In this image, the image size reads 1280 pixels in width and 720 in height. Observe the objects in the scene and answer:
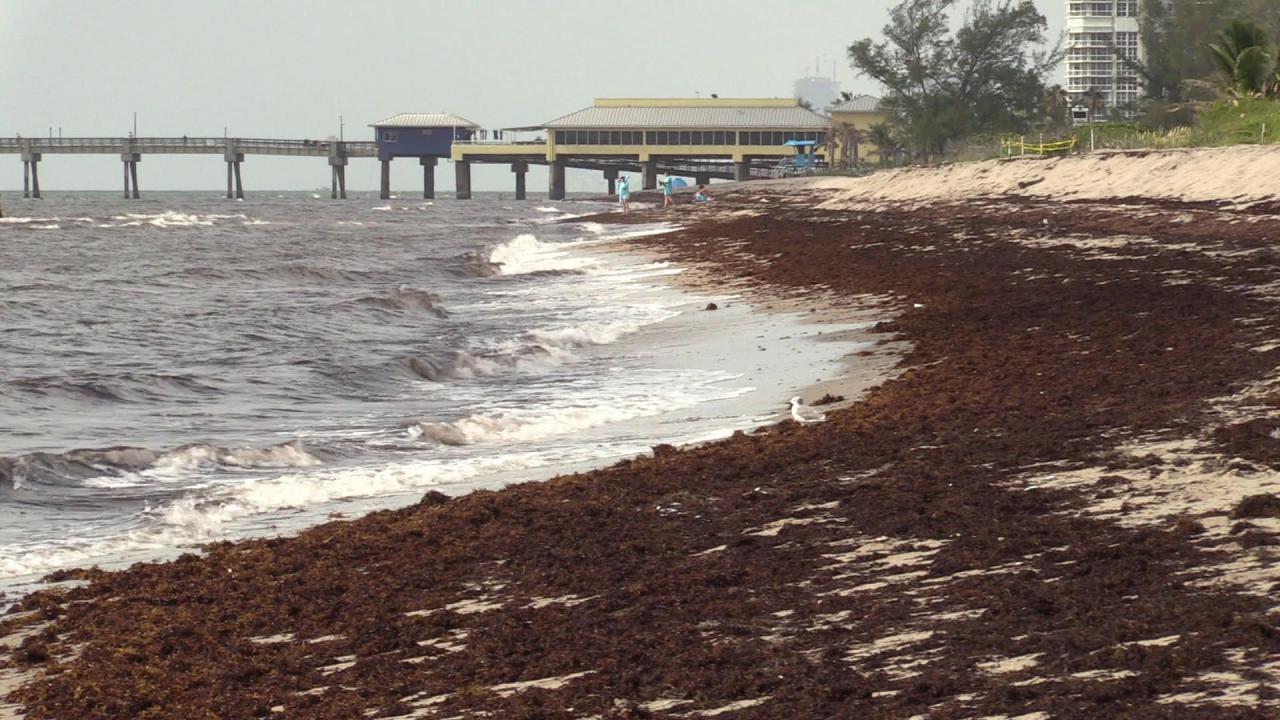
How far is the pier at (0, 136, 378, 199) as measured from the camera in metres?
129

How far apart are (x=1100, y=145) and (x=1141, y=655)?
43.8m

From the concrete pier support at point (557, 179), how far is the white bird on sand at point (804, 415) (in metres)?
107

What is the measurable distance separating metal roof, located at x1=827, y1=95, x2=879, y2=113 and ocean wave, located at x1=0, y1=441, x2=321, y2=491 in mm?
108532

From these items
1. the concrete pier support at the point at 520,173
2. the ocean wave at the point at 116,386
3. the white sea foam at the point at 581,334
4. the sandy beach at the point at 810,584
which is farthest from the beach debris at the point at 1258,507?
the concrete pier support at the point at 520,173

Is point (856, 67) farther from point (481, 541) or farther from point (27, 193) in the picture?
point (27, 193)

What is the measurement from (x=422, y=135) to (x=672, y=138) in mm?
26059

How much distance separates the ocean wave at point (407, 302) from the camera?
2514 centimetres

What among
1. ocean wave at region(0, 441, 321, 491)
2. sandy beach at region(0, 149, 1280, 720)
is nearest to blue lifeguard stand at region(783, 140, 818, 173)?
ocean wave at region(0, 441, 321, 491)

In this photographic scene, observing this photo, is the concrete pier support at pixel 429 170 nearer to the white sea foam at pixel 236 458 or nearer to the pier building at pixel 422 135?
the pier building at pixel 422 135

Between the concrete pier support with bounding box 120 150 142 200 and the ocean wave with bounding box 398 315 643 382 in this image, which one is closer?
the ocean wave with bounding box 398 315 643 382

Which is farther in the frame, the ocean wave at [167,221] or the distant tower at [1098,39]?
the distant tower at [1098,39]

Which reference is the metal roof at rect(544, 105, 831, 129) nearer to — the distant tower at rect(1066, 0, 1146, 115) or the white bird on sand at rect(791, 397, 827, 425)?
the distant tower at rect(1066, 0, 1146, 115)

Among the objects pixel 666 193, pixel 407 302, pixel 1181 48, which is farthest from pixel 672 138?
pixel 407 302

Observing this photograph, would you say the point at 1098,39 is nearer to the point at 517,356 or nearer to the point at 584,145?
the point at 584,145
